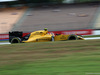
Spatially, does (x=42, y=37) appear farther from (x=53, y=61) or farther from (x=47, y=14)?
(x=47, y=14)

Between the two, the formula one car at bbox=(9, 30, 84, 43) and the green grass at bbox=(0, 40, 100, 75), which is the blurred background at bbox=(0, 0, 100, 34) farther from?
the green grass at bbox=(0, 40, 100, 75)

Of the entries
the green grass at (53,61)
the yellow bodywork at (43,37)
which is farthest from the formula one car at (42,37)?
the green grass at (53,61)

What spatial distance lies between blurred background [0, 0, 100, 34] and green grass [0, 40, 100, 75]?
1587 centimetres

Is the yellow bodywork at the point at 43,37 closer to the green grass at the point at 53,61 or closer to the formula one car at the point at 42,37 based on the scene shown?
the formula one car at the point at 42,37

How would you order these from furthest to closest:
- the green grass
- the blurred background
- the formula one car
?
the blurred background < the formula one car < the green grass

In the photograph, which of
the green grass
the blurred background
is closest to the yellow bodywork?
the green grass

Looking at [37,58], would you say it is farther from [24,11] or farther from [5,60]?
[24,11]

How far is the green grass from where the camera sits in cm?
524

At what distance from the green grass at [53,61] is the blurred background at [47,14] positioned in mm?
15874

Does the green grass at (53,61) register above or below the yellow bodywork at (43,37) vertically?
below

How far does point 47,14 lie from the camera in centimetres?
3166

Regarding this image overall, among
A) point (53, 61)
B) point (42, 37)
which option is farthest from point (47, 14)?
point (53, 61)

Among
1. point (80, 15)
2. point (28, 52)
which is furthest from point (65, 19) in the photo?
point (28, 52)

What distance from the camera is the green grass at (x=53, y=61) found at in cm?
524
